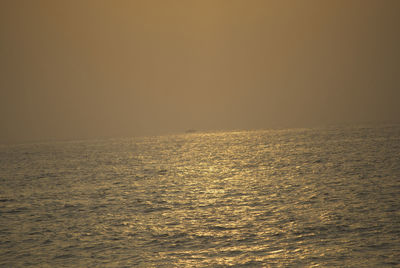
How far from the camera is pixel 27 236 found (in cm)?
2702

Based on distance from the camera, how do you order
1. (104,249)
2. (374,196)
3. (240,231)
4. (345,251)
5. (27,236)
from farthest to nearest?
(374,196) < (27,236) < (240,231) < (104,249) < (345,251)

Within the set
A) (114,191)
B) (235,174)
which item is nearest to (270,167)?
(235,174)

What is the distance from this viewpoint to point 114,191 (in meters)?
45.9

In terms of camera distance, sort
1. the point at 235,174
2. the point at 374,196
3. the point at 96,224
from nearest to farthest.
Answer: the point at 96,224 < the point at 374,196 < the point at 235,174

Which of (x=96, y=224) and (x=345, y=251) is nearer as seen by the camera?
(x=345, y=251)

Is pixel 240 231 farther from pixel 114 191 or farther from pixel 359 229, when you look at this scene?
pixel 114 191

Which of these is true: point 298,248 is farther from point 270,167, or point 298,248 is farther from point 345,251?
point 270,167

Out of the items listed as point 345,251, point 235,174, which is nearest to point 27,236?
point 345,251

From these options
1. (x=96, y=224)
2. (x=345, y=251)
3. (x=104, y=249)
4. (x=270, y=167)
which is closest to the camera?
(x=345, y=251)

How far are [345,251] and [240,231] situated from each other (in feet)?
23.2

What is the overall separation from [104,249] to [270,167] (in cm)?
4379

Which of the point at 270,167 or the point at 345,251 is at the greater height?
the point at 270,167

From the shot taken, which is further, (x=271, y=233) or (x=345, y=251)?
(x=271, y=233)

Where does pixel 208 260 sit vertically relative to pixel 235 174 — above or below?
below
